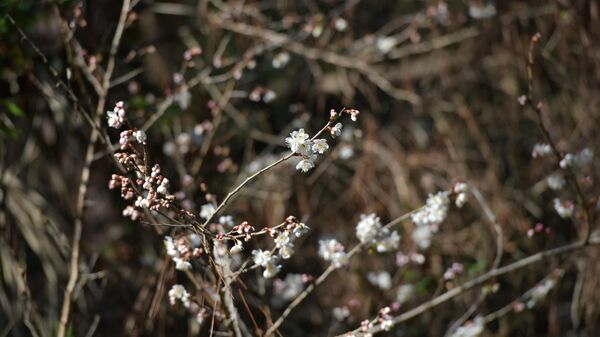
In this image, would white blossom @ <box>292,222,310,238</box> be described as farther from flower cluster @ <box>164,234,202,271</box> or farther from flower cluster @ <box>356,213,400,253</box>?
flower cluster @ <box>356,213,400,253</box>

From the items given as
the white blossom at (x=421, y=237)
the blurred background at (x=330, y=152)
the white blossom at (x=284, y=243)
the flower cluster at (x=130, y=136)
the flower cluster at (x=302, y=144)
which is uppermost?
the blurred background at (x=330, y=152)

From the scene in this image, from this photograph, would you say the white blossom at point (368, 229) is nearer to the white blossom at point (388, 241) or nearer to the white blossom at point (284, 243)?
the white blossom at point (388, 241)

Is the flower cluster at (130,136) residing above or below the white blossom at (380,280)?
above

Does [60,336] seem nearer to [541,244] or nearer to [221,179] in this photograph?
[221,179]

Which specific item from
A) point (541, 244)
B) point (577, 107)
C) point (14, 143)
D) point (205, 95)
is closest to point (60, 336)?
point (14, 143)

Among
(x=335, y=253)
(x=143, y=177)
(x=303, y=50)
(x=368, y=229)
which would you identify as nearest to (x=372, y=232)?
→ (x=368, y=229)

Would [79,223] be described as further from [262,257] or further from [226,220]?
[262,257]

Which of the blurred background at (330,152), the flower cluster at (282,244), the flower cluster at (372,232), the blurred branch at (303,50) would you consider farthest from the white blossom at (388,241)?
the blurred branch at (303,50)

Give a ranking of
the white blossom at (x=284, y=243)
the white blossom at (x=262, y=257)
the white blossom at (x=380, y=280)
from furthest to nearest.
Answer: the white blossom at (x=380, y=280) < the white blossom at (x=262, y=257) < the white blossom at (x=284, y=243)

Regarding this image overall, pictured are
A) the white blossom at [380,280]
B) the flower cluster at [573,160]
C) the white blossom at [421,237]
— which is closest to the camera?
the flower cluster at [573,160]

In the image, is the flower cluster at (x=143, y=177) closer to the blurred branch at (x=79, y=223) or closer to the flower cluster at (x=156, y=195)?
the flower cluster at (x=156, y=195)

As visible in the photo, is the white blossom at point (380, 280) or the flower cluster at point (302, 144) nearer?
the flower cluster at point (302, 144)
